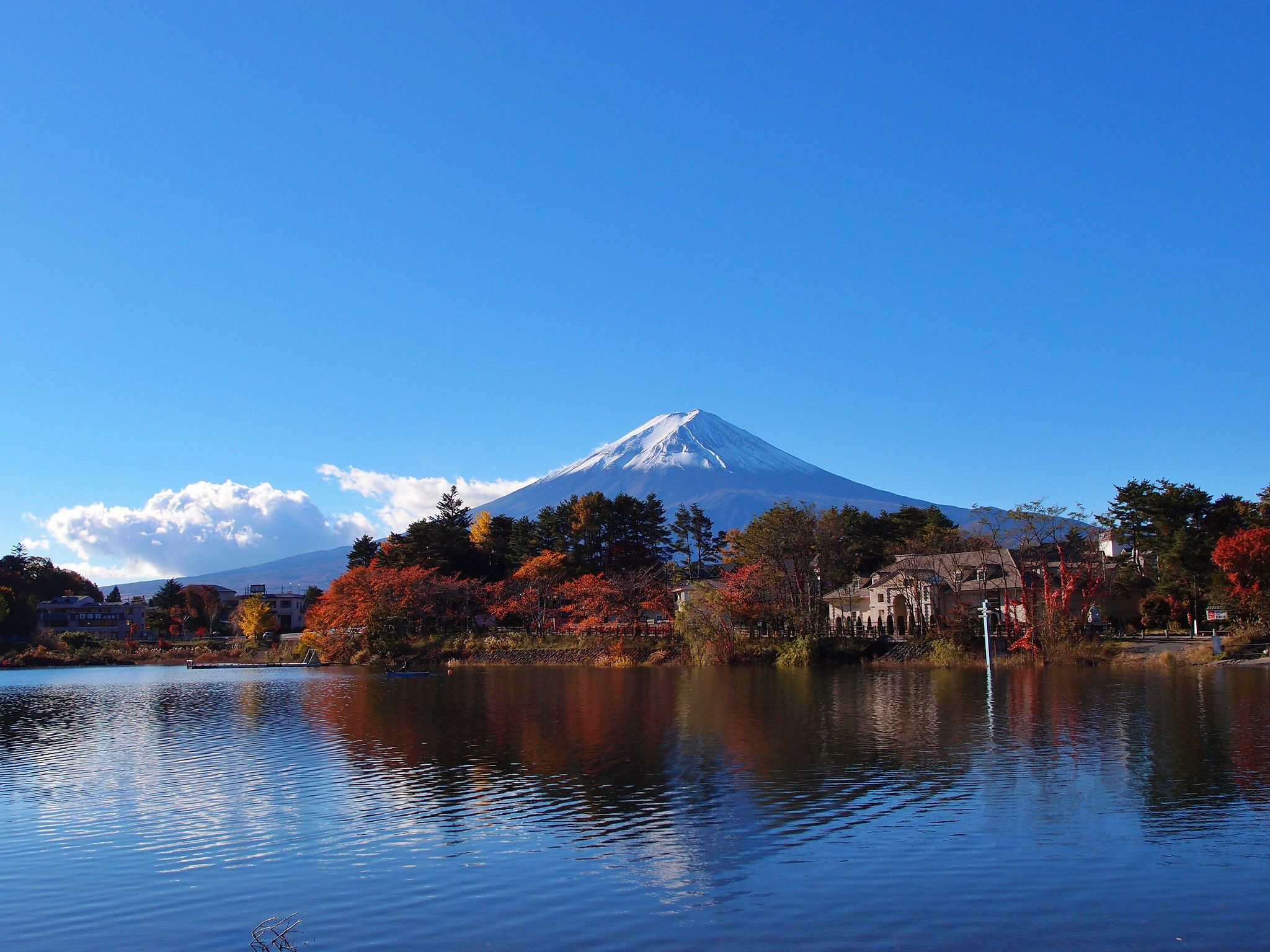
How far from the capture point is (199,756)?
20.9 m

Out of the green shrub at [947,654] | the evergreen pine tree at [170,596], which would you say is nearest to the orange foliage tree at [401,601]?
the green shrub at [947,654]

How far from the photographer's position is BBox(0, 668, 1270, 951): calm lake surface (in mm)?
9164

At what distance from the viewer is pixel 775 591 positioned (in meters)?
51.3

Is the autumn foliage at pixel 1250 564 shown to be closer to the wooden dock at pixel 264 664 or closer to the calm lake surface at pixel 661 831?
the calm lake surface at pixel 661 831

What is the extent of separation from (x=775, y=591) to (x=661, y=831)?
39.2 m

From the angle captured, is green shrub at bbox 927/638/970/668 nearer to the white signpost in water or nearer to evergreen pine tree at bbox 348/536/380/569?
the white signpost in water

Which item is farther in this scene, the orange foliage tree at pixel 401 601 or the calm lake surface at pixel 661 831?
the orange foliage tree at pixel 401 601

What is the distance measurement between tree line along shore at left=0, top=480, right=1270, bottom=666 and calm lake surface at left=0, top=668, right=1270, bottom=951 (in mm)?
19295

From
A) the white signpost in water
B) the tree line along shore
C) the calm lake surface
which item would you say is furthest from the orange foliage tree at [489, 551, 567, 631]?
the calm lake surface

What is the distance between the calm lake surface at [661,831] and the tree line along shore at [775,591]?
Answer: 19295mm

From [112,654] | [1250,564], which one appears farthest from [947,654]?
[112,654]

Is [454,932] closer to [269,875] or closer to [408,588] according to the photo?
[269,875]

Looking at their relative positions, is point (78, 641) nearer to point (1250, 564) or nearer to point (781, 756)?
point (781, 756)

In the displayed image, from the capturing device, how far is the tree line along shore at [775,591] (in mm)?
44781
